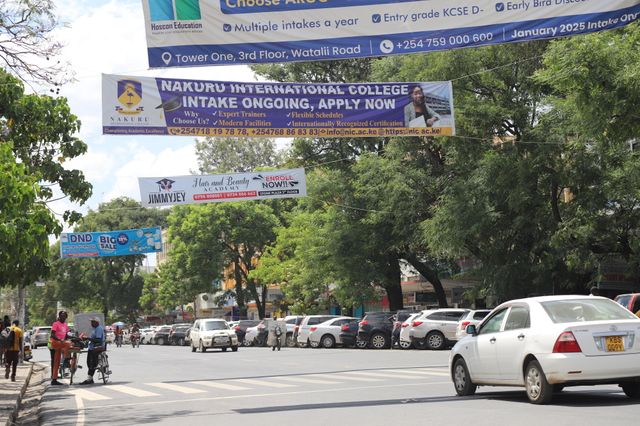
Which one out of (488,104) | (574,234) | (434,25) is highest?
(488,104)

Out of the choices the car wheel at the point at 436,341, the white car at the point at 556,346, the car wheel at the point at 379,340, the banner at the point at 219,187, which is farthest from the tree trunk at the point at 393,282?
the white car at the point at 556,346

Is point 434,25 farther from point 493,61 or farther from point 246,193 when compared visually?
point 493,61

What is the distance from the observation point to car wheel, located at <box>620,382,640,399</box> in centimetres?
1230

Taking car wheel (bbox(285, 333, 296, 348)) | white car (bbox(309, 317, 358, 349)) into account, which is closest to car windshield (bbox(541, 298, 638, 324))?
white car (bbox(309, 317, 358, 349))

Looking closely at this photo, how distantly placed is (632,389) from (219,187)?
18.1m

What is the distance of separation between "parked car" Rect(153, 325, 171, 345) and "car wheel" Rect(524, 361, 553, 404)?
60.2m

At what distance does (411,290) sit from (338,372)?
1487 inches

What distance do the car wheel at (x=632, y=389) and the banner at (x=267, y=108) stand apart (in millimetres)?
6993

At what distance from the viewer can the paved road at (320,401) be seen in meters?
11.4

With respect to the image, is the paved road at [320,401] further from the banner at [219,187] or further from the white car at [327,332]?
the white car at [327,332]

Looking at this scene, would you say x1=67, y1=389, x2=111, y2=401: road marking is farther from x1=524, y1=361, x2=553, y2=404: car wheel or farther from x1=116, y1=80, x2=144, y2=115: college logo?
x1=524, y1=361, x2=553, y2=404: car wheel

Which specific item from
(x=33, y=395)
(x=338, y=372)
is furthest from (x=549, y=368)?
(x=33, y=395)

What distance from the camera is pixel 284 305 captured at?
73.1 meters

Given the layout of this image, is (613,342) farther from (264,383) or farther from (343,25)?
(264,383)
